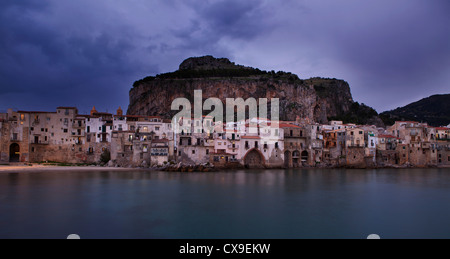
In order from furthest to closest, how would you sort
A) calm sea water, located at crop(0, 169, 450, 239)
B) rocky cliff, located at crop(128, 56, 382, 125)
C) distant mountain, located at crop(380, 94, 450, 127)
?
distant mountain, located at crop(380, 94, 450, 127)
rocky cliff, located at crop(128, 56, 382, 125)
calm sea water, located at crop(0, 169, 450, 239)

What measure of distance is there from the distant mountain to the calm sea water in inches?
3984

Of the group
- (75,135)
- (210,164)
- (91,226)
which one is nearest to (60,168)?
(75,135)

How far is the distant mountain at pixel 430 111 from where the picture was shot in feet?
379

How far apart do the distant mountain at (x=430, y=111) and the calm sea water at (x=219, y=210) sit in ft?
332

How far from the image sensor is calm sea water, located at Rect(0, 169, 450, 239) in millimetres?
14703

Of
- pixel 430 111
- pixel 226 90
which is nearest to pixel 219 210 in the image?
pixel 226 90

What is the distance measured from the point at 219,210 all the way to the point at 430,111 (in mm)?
147694

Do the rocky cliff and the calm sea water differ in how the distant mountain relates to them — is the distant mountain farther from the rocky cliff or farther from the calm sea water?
the calm sea water

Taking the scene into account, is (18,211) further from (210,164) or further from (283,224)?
(210,164)

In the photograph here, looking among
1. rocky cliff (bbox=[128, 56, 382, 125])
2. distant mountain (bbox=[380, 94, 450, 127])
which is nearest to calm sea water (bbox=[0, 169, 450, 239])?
rocky cliff (bbox=[128, 56, 382, 125])

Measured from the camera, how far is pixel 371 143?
2064 inches

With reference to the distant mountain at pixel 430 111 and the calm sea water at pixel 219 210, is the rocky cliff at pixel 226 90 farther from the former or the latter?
the calm sea water at pixel 219 210

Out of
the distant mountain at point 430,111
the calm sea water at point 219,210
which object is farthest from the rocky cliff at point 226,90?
the calm sea water at point 219,210
